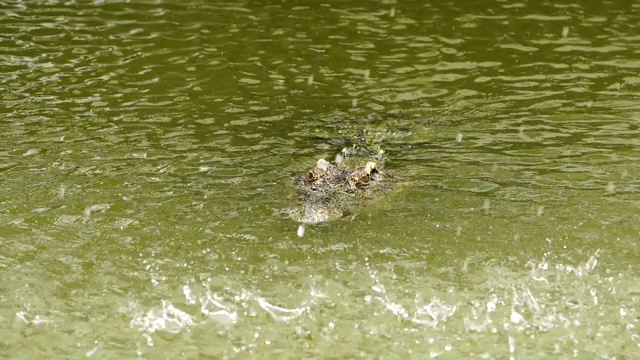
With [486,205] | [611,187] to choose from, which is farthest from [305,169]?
[611,187]

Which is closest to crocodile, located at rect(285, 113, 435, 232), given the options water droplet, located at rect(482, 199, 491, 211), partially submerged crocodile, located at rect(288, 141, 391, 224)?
partially submerged crocodile, located at rect(288, 141, 391, 224)

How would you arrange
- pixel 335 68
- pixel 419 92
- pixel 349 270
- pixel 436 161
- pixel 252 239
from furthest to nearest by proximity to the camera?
pixel 335 68, pixel 419 92, pixel 436 161, pixel 252 239, pixel 349 270

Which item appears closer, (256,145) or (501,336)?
(501,336)

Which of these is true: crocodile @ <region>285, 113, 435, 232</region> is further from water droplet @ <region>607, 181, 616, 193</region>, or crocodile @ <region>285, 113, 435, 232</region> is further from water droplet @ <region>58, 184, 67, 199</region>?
water droplet @ <region>58, 184, 67, 199</region>

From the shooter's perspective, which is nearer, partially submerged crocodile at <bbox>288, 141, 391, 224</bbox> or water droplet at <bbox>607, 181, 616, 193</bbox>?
partially submerged crocodile at <bbox>288, 141, 391, 224</bbox>

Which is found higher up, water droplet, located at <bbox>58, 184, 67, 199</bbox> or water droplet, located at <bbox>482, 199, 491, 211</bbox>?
water droplet, located at <bbox>58, 184, 67, 199</bbox>

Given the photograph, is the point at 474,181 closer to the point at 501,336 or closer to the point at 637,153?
the point at 637,153

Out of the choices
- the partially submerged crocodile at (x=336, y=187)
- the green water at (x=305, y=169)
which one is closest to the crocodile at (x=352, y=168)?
the partially submerged crocodile at (x=336, y=187)

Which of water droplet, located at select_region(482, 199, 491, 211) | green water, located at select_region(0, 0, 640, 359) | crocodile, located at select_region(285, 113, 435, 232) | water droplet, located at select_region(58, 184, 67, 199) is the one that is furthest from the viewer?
water droplet, located at select_region(58, 184, 67, 199)

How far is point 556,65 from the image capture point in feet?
46.2

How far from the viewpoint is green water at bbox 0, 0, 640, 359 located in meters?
7.31

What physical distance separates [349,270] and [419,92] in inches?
231

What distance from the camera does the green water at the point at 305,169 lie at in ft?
24.0

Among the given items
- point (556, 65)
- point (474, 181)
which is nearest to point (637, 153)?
point (474, 181)
